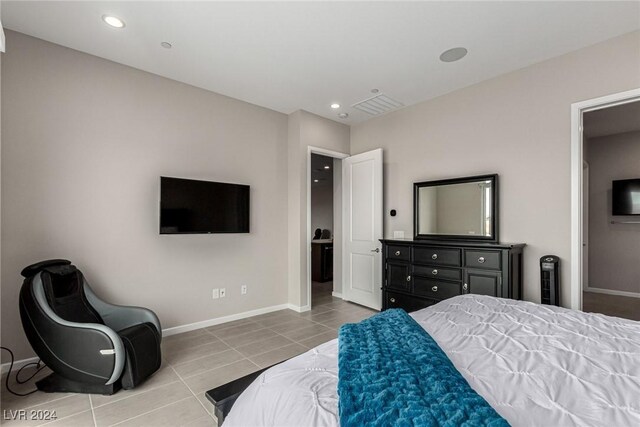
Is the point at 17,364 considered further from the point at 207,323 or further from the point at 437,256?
the point at 437,256

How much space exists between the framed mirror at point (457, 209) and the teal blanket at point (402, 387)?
2.43 meters

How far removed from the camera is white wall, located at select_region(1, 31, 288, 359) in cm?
260

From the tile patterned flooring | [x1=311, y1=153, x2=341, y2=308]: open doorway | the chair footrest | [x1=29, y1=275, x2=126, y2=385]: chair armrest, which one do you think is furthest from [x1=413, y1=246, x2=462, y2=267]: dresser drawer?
the chair footrest

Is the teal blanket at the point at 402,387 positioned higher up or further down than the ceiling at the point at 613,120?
further down

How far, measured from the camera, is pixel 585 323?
162cm

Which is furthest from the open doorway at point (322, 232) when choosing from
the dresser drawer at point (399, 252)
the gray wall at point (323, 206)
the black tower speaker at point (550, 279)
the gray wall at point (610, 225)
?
the gray wall at point (610, 225)

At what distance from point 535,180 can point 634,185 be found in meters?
3.29

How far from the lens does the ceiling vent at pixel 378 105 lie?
393 cm

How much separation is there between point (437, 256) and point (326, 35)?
2449 mm

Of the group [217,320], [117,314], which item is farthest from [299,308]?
[117,314]

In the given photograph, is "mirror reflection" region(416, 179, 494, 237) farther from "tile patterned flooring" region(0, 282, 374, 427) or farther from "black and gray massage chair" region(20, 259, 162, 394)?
"black and gray massage chair" region(20, 259, 162, 394)

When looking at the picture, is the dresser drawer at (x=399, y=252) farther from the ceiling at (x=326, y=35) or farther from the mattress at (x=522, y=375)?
the ceiling at (x=326, y=35)

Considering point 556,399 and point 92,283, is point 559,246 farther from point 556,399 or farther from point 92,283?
point 92,283

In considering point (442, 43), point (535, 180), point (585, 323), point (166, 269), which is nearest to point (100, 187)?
point (166, 269)
